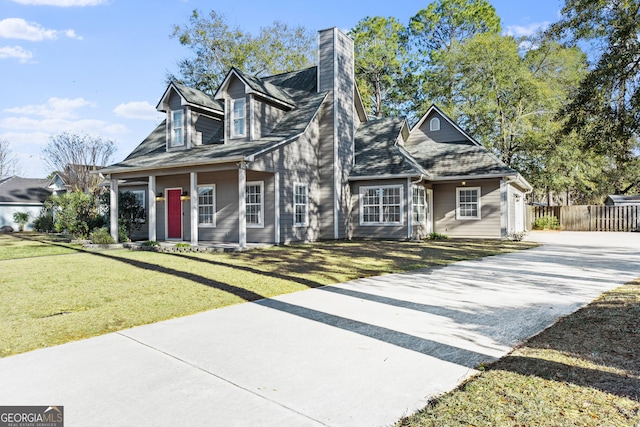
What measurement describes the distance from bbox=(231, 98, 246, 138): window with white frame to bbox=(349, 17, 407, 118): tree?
1783cm

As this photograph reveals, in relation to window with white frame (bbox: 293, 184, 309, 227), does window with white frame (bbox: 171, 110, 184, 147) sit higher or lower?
higher

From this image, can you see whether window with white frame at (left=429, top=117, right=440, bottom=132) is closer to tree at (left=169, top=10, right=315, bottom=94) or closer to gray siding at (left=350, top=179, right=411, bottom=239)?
gray siding at (left=350, top=179, right=411, bottom=239)

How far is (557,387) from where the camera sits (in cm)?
311

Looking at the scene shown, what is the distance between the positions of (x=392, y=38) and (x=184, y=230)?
25518 millimetres

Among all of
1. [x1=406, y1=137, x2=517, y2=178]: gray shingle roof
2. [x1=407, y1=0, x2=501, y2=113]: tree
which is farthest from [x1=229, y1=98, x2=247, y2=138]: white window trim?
[x1=407, y1=0, x2=501, y2=113]: tree

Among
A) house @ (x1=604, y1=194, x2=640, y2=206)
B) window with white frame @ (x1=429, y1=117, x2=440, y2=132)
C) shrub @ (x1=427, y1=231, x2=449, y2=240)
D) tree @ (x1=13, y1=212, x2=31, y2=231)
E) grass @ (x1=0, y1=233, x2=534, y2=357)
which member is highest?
window with white frame @ (x1=429, y1=117, x2=440, y2=132)

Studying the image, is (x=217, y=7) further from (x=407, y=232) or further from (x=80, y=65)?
(x=407, y=232)

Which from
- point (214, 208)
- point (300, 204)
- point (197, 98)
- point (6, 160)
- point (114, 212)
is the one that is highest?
point (6, 160)

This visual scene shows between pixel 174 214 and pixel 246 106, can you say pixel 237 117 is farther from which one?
pixel 174 214

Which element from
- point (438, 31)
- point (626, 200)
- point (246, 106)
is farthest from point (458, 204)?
point (438, 31)

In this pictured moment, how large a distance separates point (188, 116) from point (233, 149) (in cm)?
371

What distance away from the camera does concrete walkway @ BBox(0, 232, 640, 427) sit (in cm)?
287

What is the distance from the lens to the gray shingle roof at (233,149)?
14000 millimetres

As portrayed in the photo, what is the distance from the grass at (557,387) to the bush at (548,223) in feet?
85.4
